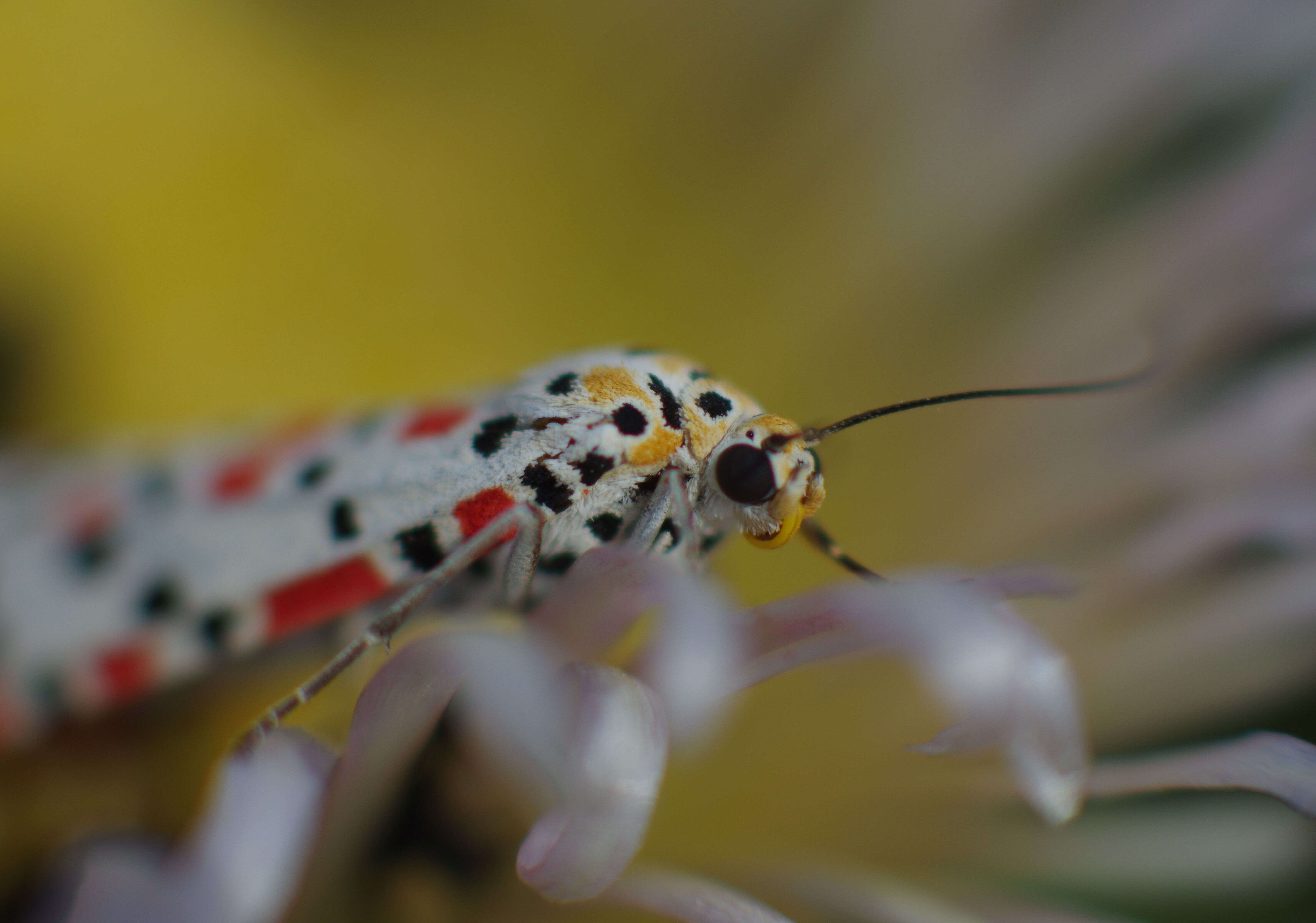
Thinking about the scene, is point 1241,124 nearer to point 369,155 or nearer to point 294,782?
point 369,155

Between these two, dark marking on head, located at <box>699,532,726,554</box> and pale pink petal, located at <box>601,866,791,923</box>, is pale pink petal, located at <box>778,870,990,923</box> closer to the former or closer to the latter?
pale pink petal, located at <box>601,866,791,923</box>

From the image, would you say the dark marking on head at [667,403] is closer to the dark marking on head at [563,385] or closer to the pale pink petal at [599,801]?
the dark marking on head at [563,385]

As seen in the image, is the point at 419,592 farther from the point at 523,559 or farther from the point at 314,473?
the point at 314,473

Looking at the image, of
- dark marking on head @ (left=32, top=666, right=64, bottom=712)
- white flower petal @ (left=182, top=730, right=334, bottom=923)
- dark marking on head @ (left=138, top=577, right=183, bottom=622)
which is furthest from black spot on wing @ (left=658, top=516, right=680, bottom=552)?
dark marking on head @ (left=32, top=666, right=64, bottom=712)

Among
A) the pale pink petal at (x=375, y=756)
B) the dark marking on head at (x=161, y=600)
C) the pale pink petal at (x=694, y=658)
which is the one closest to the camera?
the pale pink petal at (x=694, y=658)

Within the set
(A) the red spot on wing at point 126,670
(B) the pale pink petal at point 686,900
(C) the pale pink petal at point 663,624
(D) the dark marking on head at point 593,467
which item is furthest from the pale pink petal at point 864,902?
(A) the red spot on wing at point 126,670

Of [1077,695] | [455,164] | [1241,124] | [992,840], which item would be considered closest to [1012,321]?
[1241,124]

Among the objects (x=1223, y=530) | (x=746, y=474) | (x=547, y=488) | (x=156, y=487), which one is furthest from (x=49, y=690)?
(x=1223, y=530)
